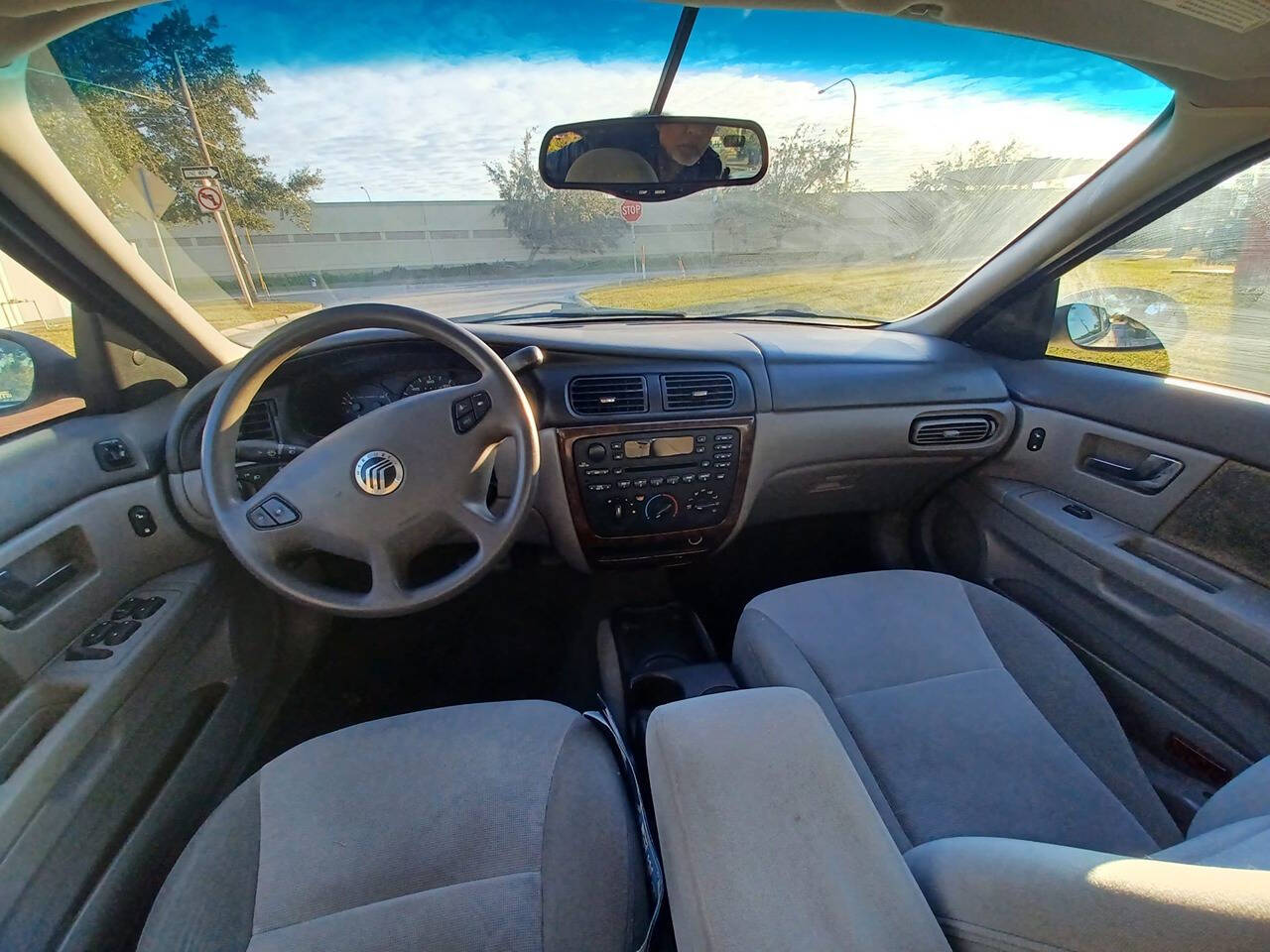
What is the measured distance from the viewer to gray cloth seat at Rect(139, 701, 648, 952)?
1.02 m

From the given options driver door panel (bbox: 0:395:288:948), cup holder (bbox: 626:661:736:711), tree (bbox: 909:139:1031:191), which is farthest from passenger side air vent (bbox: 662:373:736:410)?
driver door panel (bbox: 0:395:288:948)

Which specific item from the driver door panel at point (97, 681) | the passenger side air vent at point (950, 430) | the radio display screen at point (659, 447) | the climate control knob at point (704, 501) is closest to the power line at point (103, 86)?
the driver door panel at point (97, 681)

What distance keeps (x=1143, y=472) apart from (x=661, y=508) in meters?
1.40

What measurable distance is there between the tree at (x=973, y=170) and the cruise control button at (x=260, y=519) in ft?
6.88

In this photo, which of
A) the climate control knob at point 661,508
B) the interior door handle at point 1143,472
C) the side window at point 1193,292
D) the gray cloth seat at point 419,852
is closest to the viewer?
the gray cloth seat at point 419,852

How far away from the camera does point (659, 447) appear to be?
202cm

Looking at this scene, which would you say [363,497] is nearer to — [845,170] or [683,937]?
[683,937]

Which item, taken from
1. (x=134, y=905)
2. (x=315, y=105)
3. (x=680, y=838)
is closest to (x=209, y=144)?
(x=315, y=105)

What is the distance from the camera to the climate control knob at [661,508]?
82.7 inches

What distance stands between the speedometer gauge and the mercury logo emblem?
0.54 metres

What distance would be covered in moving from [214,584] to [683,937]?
1.63 metres

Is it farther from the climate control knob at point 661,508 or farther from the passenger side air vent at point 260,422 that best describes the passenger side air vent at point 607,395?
the passenger side air vent at point 260,422

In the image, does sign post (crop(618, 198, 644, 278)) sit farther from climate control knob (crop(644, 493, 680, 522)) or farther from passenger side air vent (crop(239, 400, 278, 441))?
passenger side air vent (crop(239, 400, 278, 441))

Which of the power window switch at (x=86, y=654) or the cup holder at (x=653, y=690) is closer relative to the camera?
the power window switch at (x=86, y=654)
